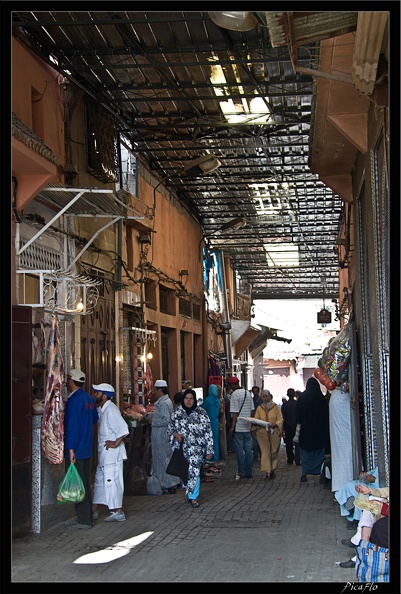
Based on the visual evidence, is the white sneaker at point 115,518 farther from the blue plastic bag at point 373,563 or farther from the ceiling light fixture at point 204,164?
the ceiling light fixture at point 204,164

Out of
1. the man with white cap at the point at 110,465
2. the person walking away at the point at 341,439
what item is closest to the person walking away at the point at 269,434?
the person walking away at the point at 341,439

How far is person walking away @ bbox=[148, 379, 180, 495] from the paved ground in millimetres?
555

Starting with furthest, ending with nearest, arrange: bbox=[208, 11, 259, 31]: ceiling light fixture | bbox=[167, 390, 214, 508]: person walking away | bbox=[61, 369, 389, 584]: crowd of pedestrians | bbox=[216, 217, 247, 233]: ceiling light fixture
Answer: bbox=[216, 217, 247, 233]: ceiling light fixture → bbox=[167, 390, 214, 508]: person walking away → bbox=[61, 369, 389, 584]: crowd of pedestrians → bbox=[208, 11, 259, 31]: ceiling light fixture

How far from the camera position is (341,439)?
33.2ft

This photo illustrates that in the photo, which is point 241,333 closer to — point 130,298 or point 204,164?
point 130,298

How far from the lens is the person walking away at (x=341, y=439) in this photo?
32.8 ft

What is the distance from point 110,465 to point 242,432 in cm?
470

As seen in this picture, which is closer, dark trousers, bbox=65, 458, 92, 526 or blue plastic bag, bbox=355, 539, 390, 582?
blue plastic bag, bbox=355, 539, 390, 582

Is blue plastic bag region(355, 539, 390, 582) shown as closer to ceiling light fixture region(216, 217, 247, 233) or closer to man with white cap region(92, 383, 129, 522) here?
man with white cap region(92, 383, 129, 522)

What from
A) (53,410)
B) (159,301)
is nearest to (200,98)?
(53,410)

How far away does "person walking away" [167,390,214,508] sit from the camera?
36.3 ft

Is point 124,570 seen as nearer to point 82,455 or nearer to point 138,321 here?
point 82,455

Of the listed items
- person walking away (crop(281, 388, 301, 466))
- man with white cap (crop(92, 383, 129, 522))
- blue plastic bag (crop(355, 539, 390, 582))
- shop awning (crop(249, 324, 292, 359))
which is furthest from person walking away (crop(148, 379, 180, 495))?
shop awning (crop(249, 324, 292, 359))

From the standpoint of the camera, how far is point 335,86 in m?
7.69
